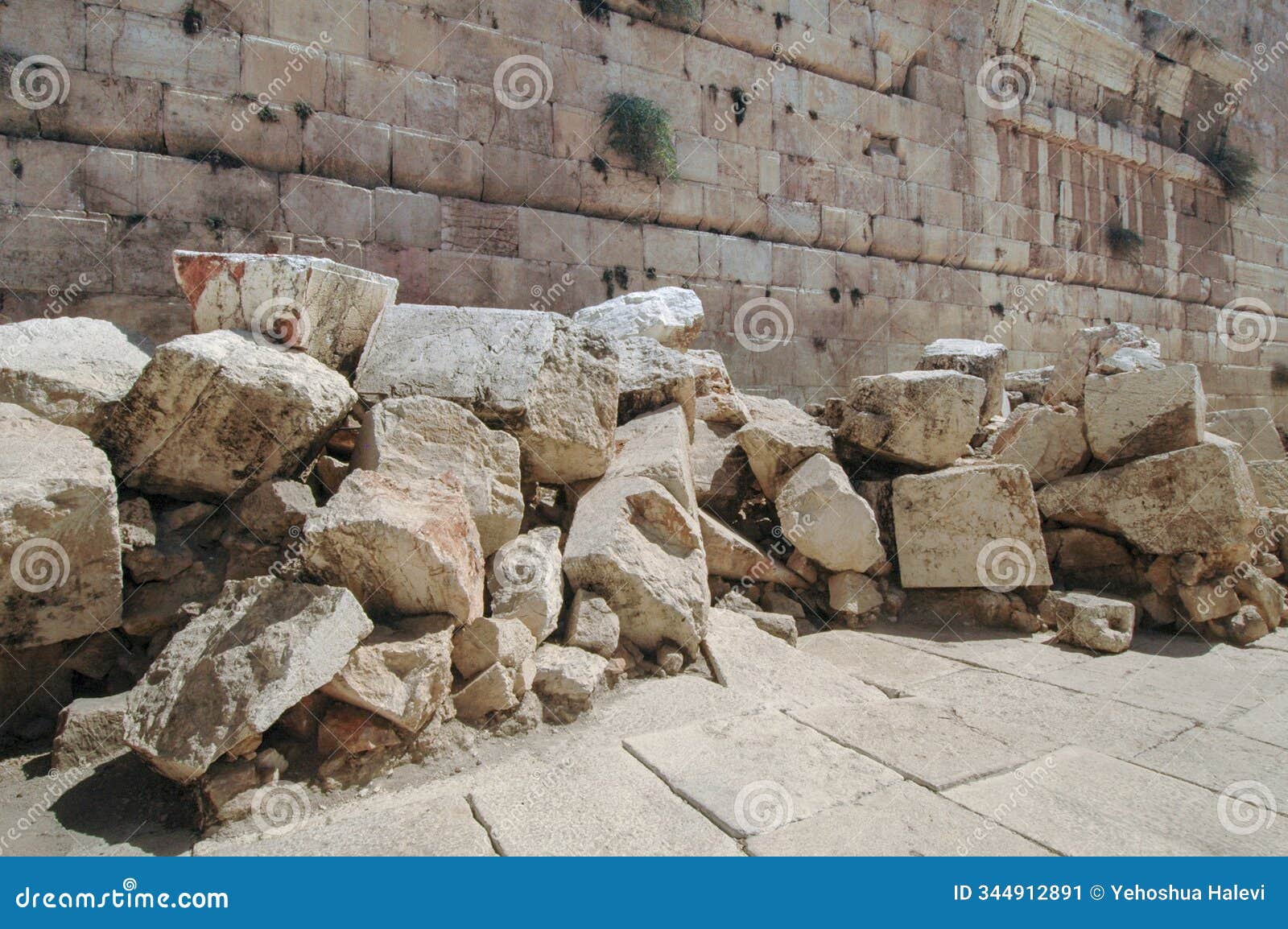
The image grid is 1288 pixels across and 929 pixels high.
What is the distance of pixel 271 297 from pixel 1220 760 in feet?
14.4

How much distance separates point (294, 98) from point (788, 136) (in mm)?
5230

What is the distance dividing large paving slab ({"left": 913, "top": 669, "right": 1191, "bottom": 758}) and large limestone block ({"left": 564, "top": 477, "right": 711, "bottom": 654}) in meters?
1.14

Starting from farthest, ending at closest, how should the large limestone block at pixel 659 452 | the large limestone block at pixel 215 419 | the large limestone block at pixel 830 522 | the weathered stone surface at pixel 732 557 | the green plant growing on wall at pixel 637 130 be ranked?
1. the green plant growing on wall at pixel 637 130
2. the large limestone block at pixel 830 522
3. the weathered stone surface at pixel 732 557
4. the large limestone block at pixel 659 452
5. the large limestone block at pixel 215 419

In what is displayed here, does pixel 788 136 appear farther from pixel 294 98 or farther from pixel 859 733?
pixel 859 733

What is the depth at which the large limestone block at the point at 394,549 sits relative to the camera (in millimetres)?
2641

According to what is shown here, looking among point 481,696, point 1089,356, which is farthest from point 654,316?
point 1089,356

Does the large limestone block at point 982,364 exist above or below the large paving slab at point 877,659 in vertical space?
above

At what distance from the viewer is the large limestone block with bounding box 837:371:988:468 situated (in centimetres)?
484

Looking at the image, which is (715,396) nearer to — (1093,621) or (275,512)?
(1093,621)

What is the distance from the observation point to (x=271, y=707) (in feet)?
7.55

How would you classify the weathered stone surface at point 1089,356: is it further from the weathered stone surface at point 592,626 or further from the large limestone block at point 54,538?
the large limestone block at point 54,538

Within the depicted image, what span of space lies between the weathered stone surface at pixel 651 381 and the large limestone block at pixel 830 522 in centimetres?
88

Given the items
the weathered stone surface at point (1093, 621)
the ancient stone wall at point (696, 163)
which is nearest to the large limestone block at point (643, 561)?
the weathered stone surface at point (1093, 621)

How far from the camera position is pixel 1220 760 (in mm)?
2859
